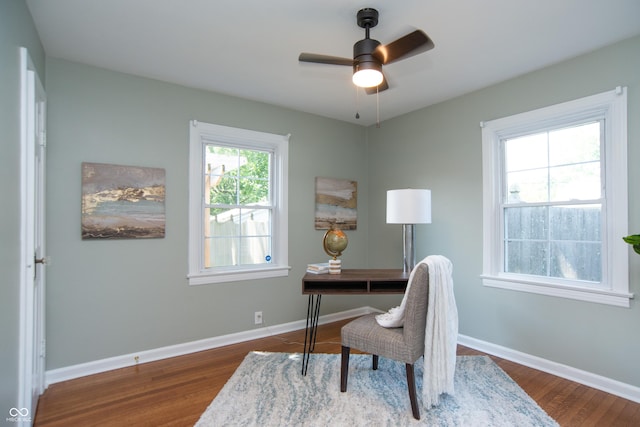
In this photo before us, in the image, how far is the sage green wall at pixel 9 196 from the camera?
151 centimetres

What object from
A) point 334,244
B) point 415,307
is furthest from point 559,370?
point 334,244

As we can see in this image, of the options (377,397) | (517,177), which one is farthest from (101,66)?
(517,177)

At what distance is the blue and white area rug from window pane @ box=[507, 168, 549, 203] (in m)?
1.48

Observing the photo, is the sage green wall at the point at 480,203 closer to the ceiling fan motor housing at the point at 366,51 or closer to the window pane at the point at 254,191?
the window pane at the point at 254,191

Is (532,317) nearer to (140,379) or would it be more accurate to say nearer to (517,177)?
(517,177)

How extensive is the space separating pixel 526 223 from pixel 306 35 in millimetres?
2463

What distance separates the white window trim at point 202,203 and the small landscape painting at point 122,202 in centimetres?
29

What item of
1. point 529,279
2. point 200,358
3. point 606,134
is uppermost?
point 606,134

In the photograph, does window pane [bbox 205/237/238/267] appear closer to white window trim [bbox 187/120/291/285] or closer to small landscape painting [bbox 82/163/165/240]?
white window trim [bbox 187/120/291/285]

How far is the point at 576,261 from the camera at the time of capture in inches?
107

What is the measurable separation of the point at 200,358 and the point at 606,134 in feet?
12.4

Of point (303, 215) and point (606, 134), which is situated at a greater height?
point (606, 134)

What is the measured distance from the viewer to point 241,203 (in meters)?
3.60

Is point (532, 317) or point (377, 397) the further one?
point (532, 317)
